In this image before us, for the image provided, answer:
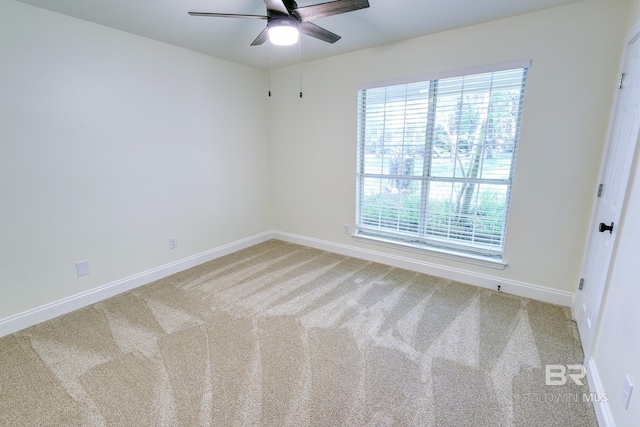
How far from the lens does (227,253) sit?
13.0 feet

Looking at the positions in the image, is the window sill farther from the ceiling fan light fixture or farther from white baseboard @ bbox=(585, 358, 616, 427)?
the ceiling fan light fixture

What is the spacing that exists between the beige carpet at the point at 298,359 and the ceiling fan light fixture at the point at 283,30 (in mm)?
2194

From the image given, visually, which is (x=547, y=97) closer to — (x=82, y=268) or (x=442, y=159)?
(x=442, y=159)

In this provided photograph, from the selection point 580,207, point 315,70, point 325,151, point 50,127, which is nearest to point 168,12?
point 50,127

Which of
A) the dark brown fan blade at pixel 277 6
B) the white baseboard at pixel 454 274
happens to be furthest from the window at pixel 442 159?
the dark brown fan blade at pixel 277 6

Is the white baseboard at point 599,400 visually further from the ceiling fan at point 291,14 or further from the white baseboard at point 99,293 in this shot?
the white baseboard at point 99,293

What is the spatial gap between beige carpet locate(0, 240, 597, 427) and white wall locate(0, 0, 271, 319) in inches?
18.9

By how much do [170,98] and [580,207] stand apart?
407cm

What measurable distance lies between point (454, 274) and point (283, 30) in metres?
2.81

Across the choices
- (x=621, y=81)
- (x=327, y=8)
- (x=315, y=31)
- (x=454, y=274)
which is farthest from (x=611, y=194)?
(x=315, y=31)

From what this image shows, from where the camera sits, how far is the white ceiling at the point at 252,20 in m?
2.18

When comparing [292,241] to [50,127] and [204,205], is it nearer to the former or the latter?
[204,205]

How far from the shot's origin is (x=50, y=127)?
7.73 ft

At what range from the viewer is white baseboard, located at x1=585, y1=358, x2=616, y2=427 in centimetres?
141
